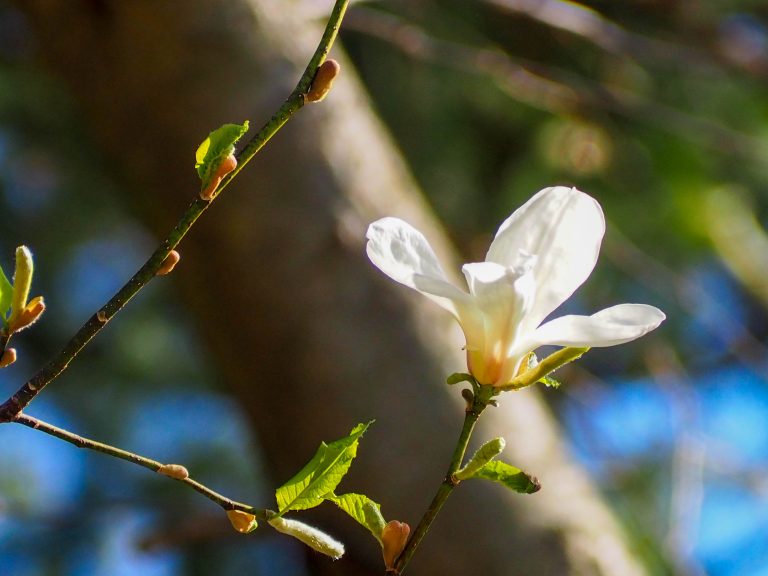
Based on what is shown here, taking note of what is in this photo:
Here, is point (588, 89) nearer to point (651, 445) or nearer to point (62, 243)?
point (651, 445)

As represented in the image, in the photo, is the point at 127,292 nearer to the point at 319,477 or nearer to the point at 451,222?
the point at 319,477

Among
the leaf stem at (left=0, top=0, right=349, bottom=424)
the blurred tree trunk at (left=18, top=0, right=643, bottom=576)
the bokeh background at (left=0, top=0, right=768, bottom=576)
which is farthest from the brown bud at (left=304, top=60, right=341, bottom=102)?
the bokeh background at (left=0, top=0, right=768, bottom=576)

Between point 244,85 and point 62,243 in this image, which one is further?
point 62,243

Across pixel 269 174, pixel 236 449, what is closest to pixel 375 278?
pixel 269 174

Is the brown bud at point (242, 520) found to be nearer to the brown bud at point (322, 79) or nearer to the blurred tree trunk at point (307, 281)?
the brown bud at point (322, 79)

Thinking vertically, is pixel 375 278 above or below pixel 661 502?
below

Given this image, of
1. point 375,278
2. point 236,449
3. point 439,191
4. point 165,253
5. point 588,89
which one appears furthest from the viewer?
point 236,449

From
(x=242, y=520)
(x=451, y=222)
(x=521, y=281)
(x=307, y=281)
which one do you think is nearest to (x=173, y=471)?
(x=242, y=520)
